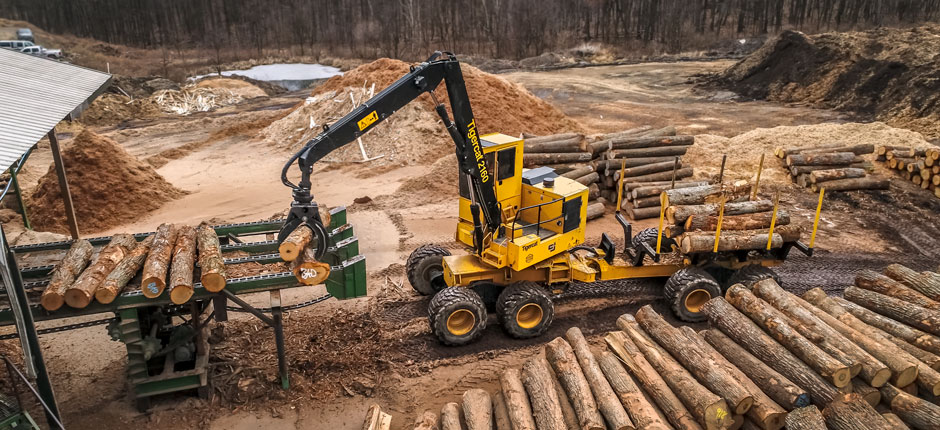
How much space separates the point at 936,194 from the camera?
1666cm

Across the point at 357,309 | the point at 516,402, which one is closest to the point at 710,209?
the point at 516,402

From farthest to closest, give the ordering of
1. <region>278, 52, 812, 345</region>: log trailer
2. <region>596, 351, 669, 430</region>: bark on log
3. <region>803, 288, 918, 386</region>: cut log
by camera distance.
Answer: <region>278, 52, 812, 345</region>: log trailer → <region>803, 288, 918, 386</region>: cut log → <region>596, 351, 669, 430</region>: bark on log

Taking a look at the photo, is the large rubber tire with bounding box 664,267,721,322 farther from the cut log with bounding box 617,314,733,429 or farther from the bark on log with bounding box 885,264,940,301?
the bark on log with bounding box 885,264,940,301

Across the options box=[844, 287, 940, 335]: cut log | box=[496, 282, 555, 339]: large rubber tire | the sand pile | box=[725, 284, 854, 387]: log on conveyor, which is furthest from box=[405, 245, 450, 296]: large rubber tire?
the sand pile

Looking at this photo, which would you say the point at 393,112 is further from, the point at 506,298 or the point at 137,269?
the point at 137,269

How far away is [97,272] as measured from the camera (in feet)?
24.3

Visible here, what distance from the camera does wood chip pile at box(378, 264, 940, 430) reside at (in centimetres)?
654

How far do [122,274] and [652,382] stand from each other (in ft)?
22.4

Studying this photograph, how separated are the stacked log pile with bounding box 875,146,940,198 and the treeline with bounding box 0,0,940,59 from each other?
93.8ft

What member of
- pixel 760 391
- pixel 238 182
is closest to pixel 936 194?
pixel 760 391

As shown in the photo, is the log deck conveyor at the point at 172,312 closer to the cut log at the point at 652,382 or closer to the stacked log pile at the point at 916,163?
the cut log at the point at 652,382

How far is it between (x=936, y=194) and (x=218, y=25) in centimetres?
5147

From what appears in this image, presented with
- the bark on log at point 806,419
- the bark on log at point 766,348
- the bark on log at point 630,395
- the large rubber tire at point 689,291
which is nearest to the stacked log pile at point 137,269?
the bark on log at point 630,395

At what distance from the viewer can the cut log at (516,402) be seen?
6.74m
